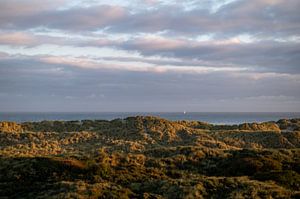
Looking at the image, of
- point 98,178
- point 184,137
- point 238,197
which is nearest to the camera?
point 238,197

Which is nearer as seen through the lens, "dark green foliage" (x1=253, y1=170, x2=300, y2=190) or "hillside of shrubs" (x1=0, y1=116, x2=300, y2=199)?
"hillside of shrubs" (x1=0, y1=116, x2=300, y2=199)

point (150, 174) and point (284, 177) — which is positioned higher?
point (284, 177)

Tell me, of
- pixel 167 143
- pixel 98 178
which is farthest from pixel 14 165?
pixel 167 143

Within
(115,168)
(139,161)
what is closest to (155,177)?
(115,168)

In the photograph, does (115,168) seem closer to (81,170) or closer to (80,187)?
(81,170)

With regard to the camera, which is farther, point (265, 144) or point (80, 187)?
point (265, 144)

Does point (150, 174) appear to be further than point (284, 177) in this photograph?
Yes

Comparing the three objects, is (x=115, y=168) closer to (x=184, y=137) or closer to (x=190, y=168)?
(x=190, y=168)

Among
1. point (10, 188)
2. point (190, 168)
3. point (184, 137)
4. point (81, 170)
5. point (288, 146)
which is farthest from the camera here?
point (184, 137)

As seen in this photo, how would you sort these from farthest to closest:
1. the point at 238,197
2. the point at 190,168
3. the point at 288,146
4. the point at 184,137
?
the point at 184,137 < the point at 288,146 < the point at 190,168 < the point at 238,197

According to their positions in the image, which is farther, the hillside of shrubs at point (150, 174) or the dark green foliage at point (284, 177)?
the dark green foliage at point (284, 177)
